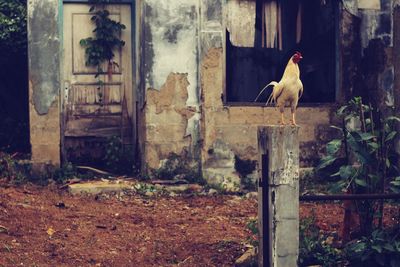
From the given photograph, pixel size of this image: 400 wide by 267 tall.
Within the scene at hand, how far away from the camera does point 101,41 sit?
399 inches

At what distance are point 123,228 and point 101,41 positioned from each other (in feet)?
12.3

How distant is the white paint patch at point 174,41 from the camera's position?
9562 millimetres

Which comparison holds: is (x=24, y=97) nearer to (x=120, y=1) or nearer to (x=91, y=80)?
(x=91, y=80)

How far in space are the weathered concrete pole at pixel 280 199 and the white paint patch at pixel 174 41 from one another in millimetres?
4705

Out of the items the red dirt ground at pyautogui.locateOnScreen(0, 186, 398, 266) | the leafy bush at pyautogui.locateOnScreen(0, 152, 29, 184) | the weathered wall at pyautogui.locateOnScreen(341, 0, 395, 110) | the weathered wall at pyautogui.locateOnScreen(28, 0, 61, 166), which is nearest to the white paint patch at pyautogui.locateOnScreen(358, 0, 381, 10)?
the weathered wall at pyautogui.locateOnScreen(341, 0, 395, 110)

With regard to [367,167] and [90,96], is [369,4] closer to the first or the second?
[90,96]

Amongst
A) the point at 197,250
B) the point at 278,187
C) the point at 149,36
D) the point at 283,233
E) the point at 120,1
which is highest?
the point at 120,1

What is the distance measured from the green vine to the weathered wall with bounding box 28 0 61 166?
2.07 ft

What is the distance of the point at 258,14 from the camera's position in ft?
33.0

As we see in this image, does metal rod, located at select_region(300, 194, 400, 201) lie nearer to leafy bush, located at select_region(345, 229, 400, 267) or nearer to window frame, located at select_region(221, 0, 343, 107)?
leafy bush, located at select_region(345, 229, 400, 267)

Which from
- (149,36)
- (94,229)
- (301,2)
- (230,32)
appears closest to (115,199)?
(94,229)

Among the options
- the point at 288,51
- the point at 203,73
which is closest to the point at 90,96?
the point at 203,73

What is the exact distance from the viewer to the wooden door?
10150 millimetres

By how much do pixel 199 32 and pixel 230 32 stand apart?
1.69 feet
